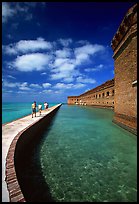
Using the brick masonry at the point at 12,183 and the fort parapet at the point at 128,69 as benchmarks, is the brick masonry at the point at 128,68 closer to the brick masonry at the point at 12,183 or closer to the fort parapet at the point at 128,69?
the fort parapet at the point at 128,69

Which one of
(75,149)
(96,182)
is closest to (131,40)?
(75,149)

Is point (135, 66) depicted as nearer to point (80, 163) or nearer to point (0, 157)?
point (80, 163)

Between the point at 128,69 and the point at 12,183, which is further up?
the point at 128,69

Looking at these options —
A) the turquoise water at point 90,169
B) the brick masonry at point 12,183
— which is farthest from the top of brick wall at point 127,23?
the brick masonry at point 12,183

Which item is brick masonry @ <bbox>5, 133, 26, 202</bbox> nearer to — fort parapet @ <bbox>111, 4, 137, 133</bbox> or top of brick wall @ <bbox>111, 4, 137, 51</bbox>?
fort parapet @ <bbox>111, 4, 137, 133</bbox>

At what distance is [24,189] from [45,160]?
4.68 ft

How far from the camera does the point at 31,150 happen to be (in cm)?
523

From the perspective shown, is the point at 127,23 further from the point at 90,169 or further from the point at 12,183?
the point at 12,183

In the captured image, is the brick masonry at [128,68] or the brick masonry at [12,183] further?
the brick masonry at [128,68]

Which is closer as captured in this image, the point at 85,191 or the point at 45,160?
Answer: the point at 85,191

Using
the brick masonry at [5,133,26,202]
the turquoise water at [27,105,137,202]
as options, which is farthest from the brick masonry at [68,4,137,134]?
the brick masonry at [5,133,26,202]

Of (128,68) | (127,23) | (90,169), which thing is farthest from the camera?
(128,68)

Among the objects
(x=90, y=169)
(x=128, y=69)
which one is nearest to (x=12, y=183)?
(x=90, y=169)

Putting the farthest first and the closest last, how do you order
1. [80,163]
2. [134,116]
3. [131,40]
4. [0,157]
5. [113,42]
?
[113,42] < [131,40] < [134,116] < [80,163] < [0,157]
